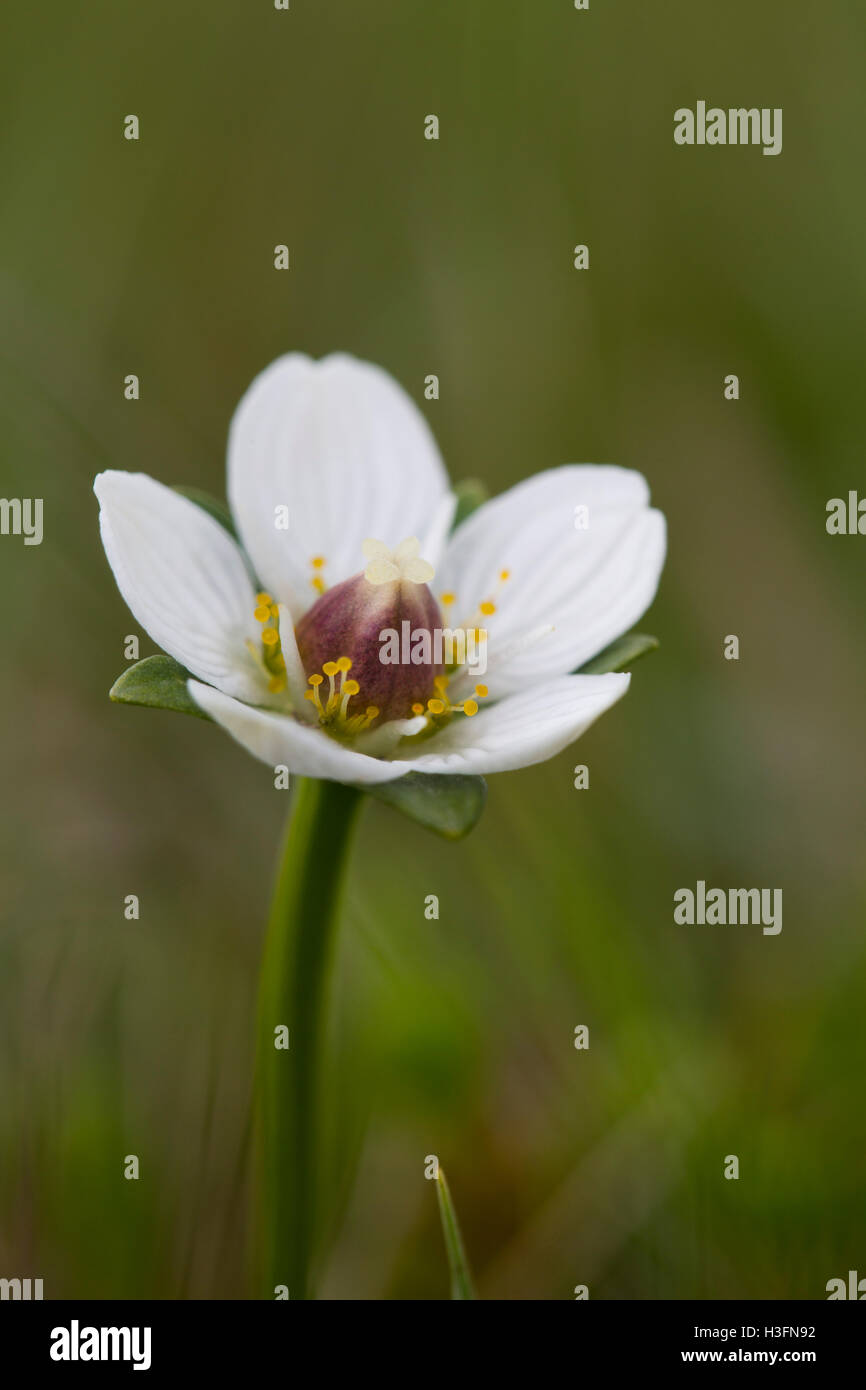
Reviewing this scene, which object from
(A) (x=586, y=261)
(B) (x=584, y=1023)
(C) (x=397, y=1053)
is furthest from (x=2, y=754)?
(A) (x=586, y=261)

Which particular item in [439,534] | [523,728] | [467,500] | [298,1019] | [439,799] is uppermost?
[467,500]

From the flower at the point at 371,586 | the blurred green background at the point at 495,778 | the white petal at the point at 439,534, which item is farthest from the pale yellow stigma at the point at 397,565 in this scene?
the blurred green background at the point at 495,778

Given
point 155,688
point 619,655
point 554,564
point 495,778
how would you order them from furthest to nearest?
point 495,778, point 554,564, point 619,655, point 155,688

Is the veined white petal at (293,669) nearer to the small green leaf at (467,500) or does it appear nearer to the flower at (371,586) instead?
the flower at (371,586)

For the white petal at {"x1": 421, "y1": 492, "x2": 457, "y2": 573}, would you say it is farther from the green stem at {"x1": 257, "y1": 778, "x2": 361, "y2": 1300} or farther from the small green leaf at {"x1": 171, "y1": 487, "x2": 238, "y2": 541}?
the green stem at {"x1": 257, "y1": 778, "x2": 361, "y2": 1300}

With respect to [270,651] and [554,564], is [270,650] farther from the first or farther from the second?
[554,564]

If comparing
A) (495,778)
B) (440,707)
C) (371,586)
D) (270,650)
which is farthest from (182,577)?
(495,778)
